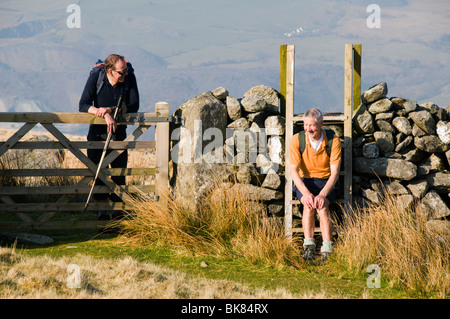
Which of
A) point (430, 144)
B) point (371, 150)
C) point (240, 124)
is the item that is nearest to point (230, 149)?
point (240, 124)

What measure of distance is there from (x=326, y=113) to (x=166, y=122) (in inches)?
89.1


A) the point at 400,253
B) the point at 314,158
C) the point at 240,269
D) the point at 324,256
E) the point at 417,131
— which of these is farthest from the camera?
the point at 417,131

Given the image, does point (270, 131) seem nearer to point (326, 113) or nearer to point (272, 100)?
point (272, 100)

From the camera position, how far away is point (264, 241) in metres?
6.14

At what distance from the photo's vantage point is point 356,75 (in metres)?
7.68

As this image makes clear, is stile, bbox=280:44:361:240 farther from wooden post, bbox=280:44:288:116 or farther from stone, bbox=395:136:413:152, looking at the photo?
stone, bbox=395:136:413:152

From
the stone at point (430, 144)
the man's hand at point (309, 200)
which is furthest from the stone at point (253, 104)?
the stone at point (430, 144)

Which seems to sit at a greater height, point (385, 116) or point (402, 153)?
point (385, 116)

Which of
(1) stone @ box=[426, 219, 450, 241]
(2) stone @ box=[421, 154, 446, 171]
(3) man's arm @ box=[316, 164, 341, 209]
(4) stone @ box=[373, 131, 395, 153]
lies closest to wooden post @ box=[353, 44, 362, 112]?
(4) stone @ box=[373, 131, 395, 153]

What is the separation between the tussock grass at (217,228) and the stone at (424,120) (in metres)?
2.33

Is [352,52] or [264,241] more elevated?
[352,52]

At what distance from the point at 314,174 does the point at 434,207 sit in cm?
196

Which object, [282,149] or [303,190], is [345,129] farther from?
[303,190]
